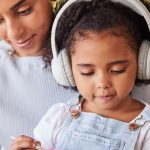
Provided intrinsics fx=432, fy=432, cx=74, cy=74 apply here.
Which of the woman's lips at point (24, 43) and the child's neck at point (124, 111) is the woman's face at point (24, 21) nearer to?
the woman's lips at point (24, 43)

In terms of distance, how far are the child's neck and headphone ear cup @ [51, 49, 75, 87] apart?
11cm

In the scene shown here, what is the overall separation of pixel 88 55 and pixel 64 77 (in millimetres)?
129

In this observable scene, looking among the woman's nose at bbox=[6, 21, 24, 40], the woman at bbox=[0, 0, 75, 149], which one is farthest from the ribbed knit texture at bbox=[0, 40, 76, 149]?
the woman's nose at bbox=[6, 21, 24, 40]

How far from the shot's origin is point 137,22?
1216 millimetres

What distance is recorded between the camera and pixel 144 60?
117 centimetres

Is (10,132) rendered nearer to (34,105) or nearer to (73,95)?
(34,105)

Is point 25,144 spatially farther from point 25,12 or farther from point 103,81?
point 25,12

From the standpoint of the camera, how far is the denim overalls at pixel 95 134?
3.91ft

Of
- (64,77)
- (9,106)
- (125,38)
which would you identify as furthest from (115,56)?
(9,106)

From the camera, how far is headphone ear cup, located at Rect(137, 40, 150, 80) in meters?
1.17

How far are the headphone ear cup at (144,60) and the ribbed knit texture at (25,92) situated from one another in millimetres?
332

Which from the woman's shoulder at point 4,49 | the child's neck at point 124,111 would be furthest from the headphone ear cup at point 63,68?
the woman's shoulder at point 4,49

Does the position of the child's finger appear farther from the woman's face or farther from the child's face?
the woman's face

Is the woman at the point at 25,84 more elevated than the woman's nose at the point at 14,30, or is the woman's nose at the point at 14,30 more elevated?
the woman's nose at the point at 14,30
